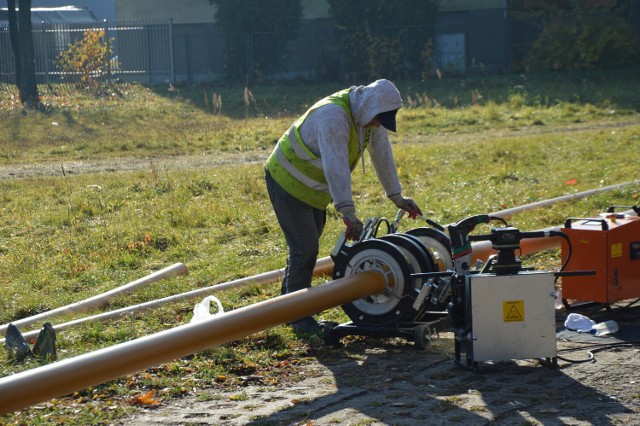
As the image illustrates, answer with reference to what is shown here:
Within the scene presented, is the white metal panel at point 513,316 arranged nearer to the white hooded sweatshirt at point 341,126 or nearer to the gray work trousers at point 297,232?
the white hooded sweatshirt at point 341,126

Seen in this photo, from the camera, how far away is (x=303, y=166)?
22.7 feet

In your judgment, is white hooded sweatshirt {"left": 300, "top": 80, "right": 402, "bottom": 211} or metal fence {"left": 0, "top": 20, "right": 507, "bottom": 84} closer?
white hooded sweatshirt {"left": 300, "top": 80, "right": 402, "bottom": 211}

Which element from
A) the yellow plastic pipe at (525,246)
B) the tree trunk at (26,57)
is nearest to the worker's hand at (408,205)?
the yellow plastic pipe at (525,246)

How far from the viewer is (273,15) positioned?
34.1 meters

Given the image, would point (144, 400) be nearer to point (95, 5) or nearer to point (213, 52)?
point (213, 52)

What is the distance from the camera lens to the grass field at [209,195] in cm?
669

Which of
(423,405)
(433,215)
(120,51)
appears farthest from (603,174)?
(120,51)

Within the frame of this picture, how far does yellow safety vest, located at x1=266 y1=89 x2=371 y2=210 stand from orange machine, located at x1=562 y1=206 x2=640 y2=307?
5.82 ft

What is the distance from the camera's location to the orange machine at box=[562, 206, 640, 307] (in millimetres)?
7188

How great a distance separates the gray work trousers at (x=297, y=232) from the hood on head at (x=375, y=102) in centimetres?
78

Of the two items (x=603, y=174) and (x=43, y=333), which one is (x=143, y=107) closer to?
(x=603, y=174)

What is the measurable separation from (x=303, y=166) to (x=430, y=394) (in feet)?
6.56

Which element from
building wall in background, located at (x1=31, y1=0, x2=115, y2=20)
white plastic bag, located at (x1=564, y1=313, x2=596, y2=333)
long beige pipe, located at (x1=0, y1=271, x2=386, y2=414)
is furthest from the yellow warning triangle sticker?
building wall in background, located at (x1=31, y1=0, x2=115, y2=20)

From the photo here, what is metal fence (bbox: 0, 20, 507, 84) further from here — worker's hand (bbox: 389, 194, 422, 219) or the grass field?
worker's hand (bbox: 389, 194, 422, 219)
